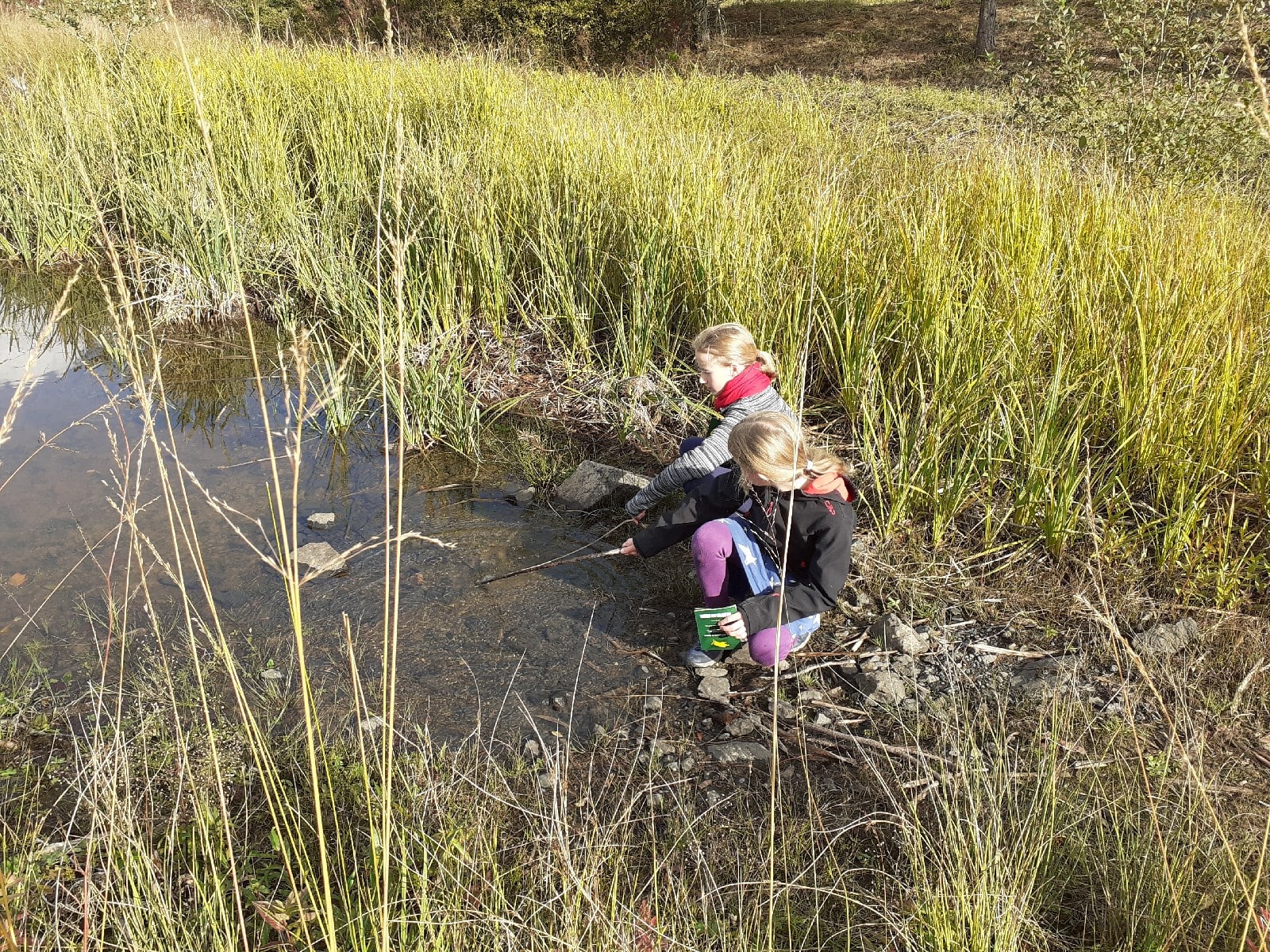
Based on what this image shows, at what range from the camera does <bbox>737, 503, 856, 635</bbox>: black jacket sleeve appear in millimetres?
2576

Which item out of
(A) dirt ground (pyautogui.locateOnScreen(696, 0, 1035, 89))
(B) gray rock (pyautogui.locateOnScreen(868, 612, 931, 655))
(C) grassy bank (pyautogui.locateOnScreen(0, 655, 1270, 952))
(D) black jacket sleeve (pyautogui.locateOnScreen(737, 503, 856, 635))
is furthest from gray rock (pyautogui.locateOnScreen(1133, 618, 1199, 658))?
(A) dirt ground (pyautogui.locateOnScreen(696, 0, 1035, 89))

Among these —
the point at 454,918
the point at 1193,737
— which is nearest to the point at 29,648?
the point at 454,918

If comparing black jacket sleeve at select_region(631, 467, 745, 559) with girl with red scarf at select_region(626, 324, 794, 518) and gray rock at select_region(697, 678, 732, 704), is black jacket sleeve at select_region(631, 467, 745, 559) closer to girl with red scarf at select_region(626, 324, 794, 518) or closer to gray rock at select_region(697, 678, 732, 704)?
girl with red scarf at select_region(626, 324, 794, 518)

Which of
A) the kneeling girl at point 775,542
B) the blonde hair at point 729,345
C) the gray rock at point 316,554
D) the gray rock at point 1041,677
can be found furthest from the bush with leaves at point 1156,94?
the gray rock at point 316,554

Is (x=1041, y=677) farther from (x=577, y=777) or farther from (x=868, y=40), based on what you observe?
(x=868, y=40)

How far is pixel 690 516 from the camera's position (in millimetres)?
3123

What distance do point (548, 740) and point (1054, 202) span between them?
149 inches

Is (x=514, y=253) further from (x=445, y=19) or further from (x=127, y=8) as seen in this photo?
(x=445, y=19)

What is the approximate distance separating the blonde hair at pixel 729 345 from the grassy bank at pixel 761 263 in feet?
0.78

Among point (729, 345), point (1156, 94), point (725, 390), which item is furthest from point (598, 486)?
point (1156, 94)

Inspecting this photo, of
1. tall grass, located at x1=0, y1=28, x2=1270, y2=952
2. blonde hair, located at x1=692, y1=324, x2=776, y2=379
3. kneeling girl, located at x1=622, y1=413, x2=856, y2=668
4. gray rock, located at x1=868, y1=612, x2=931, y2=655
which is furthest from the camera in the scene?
blonde hair, located at x1=692, y1=324, x2=776, y2=379

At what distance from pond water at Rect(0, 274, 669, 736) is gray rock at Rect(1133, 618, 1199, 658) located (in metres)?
1.56

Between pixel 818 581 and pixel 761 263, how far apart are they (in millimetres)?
1921

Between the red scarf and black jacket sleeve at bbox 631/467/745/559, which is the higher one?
the red scarf
